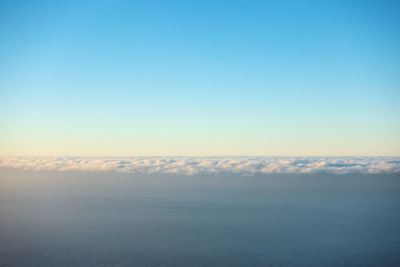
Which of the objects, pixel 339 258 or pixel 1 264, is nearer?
pixel 1 264

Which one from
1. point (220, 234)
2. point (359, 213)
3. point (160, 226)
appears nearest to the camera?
point (220, 234)

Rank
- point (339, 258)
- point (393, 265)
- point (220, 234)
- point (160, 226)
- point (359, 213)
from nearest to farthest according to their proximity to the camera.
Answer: point (393, 265) → point (339, 258) → point (220, 234) → point (160, 226) → point (359, 213)

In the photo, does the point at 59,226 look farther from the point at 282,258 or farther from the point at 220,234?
the point at 282,258

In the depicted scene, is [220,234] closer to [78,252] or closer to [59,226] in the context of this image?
[78,252]

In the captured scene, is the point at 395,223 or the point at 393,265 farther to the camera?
the point at 395,223

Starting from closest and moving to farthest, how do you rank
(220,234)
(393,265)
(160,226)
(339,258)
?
(393,265), (339,258), (220,234), (160,226)

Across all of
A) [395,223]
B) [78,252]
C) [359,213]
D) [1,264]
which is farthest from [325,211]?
[1,264]

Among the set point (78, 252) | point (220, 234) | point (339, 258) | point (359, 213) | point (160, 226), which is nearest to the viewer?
point (339, 258)

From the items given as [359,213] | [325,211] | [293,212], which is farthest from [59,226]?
[359,213]
